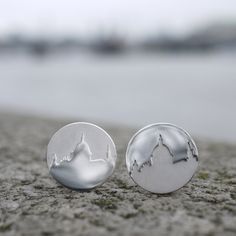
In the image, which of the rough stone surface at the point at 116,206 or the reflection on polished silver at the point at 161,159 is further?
the reflection on polished silver at the point at 161,159

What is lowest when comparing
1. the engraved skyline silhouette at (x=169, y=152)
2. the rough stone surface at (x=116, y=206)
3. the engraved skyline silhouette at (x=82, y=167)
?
the rough stone surface at (x=116, y=206)

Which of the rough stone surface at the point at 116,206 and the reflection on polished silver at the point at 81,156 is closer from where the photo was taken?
the rough stone surface at the point at 116,206

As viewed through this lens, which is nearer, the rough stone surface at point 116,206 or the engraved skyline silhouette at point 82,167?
the rough stone surface at point 116,206

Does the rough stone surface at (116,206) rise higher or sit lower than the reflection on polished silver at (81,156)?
lower

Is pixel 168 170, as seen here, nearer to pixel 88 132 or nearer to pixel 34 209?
pixel 88 132
